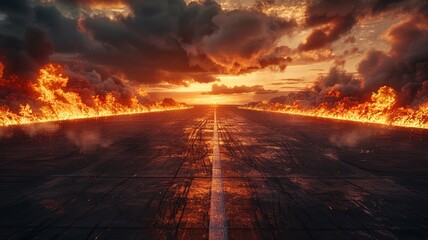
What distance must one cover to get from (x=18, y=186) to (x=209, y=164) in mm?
6892

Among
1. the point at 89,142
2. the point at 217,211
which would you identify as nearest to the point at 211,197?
the point at 217,211

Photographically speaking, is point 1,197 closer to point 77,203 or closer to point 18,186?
point 18,186

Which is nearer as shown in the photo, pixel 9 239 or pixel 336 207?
pixel 9 239

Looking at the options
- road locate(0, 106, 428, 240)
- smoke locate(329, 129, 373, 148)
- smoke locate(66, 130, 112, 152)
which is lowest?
smoke locate(329, 129, 373, 148)

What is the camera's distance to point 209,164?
1328 centimetres

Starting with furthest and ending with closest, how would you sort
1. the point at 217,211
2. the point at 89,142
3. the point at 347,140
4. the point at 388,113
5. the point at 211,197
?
1. the point at 388,113
2. the point at 347,140
3. the point at 89,142
4. the point at 211,197
5. the point at 217,211

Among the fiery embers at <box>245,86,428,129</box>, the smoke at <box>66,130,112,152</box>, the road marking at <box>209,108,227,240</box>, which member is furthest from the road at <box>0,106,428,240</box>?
the fiery embers at <box>245,86,428,129</box>

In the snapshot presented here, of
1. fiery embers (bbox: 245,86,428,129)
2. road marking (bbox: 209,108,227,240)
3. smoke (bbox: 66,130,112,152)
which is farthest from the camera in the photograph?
fiery embers (bbox: 245,86,428,129)

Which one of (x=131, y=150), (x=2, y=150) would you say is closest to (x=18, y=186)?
(x=131, y=150)

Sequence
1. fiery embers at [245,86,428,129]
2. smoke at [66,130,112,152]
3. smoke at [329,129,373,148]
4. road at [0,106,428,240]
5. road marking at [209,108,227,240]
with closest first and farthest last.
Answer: road marking at [209,108,227,240], road at [0,106,428,240], smoke at [66,130,112,152], smoke at [329,129,373,148], fiery embers at [245,86,428,129]

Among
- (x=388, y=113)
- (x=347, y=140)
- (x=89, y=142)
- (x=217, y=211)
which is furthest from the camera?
(x=388, y=113)

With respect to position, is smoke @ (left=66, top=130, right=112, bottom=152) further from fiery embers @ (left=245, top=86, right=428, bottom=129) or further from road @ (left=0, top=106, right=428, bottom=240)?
fiery embers @ (left=245, top=86, right=428, bottom=129)

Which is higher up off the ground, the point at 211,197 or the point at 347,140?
the point at 211,197

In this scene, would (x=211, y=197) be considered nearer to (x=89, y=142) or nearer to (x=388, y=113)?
(x=89, y=142)
